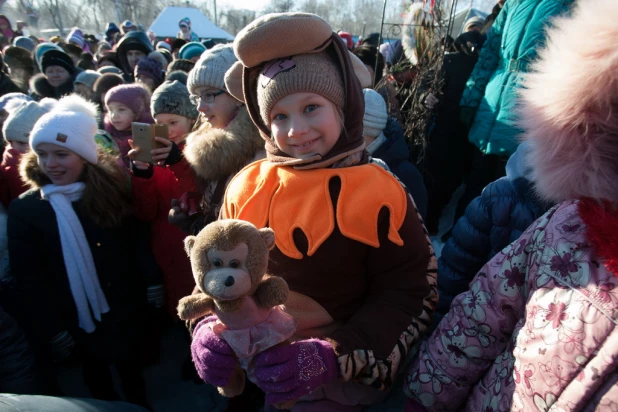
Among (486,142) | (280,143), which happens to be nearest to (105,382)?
(280,143)

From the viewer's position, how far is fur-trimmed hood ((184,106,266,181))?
1857 mm

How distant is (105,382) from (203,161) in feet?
4.85

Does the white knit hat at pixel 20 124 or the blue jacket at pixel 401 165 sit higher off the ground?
the white knit hat at pixel 20 124

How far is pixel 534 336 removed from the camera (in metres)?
0.89

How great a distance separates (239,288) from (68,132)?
64.2 inches

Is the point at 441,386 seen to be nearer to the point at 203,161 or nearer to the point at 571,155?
the point at 571,155

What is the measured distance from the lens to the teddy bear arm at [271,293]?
1.00 meters

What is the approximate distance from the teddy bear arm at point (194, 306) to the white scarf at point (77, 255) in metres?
1.24

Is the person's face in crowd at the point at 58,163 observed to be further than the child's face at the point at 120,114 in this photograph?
No

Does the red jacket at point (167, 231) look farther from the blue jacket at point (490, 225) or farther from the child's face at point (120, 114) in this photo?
the blue jacket at point (490, 225)

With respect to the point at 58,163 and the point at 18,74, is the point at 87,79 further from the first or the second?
the point at 58,163

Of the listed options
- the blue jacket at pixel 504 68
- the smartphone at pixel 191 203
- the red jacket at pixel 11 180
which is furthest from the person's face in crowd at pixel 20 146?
the blue jacket at pixel 504 68

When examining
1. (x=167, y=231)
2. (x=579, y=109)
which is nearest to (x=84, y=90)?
(x=167, y=231)

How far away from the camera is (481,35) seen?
353cm
